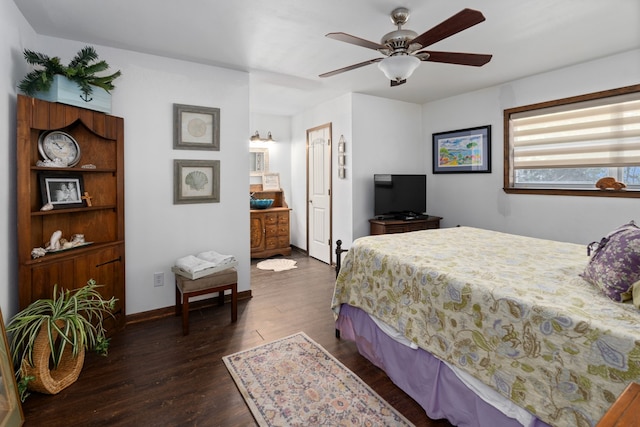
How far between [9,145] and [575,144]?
197 inches

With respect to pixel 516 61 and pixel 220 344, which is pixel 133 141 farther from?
pixel 516 61

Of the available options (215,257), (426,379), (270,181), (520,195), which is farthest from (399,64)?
(270,181)

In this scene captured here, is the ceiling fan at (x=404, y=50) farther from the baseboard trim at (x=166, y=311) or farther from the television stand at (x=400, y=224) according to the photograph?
the baseboard trim at (x=166, y=311)

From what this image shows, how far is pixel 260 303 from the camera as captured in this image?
3457mm

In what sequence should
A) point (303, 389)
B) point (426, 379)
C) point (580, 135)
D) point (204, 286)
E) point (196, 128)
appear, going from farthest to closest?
point (580, 135) < point (196, 128) < point (204, 286) < point (303, 389) < point (426, 379)

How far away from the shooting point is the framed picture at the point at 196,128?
3.16 meters

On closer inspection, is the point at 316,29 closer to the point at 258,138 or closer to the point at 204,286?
the point at 204,286

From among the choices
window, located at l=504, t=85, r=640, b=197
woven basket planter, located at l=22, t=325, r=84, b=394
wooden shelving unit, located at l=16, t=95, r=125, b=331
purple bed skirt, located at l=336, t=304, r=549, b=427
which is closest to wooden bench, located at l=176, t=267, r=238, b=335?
wooden shelving unit, located at l=16, t=95, r=125, b=331

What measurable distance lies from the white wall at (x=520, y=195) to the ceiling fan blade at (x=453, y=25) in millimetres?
2458

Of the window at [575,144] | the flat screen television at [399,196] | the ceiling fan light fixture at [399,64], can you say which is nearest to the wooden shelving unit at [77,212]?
the ceiling fan light fixture at [399,64]

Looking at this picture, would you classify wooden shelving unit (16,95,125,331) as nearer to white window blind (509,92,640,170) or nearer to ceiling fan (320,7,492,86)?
ceiling fan (320,7,492,86)

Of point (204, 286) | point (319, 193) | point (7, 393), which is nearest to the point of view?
point (7, 393)

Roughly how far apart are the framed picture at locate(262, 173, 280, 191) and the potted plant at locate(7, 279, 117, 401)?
3.93 m

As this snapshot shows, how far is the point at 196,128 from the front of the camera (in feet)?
10.7
